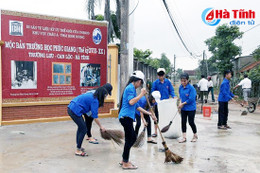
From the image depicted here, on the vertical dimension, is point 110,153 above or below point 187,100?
below

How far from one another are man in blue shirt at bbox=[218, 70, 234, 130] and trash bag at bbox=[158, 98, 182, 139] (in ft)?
5.88

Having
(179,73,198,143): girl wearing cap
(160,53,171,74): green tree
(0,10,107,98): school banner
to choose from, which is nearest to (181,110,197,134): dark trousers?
(179,73,198,143): girl wearing cap

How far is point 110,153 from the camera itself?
485 cm

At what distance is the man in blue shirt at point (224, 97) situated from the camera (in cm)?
690

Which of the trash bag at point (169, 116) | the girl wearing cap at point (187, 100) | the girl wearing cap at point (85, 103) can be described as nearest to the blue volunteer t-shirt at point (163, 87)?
the trash bag at point (169, 116)

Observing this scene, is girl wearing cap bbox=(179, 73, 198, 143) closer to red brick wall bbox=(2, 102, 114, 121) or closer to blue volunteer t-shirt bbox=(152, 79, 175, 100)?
blue volunteer t-shirt bbox=(152, 79, 175, 100)

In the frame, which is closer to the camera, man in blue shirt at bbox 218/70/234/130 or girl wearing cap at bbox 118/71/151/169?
girl wearing cap at bbox 118/71/151/169

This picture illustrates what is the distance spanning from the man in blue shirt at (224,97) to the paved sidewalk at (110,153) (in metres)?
0.39

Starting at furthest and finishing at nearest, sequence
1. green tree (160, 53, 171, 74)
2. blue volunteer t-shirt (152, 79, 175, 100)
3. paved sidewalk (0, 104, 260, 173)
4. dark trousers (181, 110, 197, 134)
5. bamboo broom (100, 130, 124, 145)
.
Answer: green tree (160, 53, 171, 74) → blue volunteer t-shirt (152, 79, 175, 100) → dark trousers (181, 110, 197, 134) → bamboo broom (100, 130, 124, 145) → paved sidewalk (0, 104, 260, 173)

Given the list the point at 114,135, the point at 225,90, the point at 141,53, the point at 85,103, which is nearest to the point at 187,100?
the point at 114,135

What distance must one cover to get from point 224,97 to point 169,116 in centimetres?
212

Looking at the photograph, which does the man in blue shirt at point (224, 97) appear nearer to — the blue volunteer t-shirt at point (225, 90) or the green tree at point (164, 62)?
the blue volunteer t-shirt at point (225, 90)

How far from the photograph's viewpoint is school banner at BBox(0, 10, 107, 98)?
23.9 feet

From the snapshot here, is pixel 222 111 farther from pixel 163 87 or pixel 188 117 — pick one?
pixel 163 87
